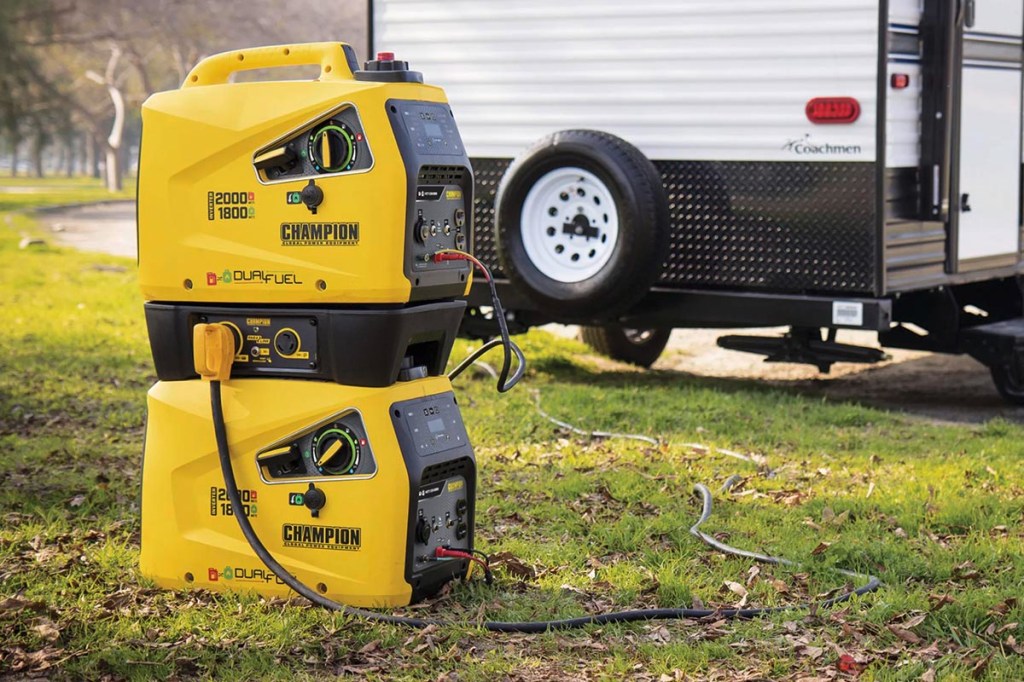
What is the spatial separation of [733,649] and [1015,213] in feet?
17.8

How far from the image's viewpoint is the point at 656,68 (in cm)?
775

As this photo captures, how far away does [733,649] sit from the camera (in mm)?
3930

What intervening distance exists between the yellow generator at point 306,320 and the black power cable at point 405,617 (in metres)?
0.04

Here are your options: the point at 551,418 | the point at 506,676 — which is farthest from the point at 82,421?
the point at 506,676

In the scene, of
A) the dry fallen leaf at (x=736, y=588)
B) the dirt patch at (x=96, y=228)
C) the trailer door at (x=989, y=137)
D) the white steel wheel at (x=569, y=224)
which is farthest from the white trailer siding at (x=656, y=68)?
the dirt patch at (x=96, y=228)

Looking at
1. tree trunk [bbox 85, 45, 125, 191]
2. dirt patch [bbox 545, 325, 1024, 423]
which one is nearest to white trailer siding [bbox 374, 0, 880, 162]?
dirt patch [bbox 545, 325, 1024, 423]

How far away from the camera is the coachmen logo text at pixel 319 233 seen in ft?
13.4

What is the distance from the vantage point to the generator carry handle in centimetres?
422

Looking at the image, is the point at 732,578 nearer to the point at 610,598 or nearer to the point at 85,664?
the point at 610,598

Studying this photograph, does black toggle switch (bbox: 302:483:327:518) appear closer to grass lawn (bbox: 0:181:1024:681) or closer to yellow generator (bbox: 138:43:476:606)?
yellow generator (bbox: 138:43:476:606)

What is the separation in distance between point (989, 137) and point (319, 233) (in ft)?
17.3

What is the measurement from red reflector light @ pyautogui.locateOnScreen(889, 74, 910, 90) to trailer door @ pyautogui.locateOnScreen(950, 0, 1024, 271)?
42cm

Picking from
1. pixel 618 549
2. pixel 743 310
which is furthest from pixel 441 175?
pixel 743 310

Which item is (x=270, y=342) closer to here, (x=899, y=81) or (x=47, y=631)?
(x=47, y=631)
